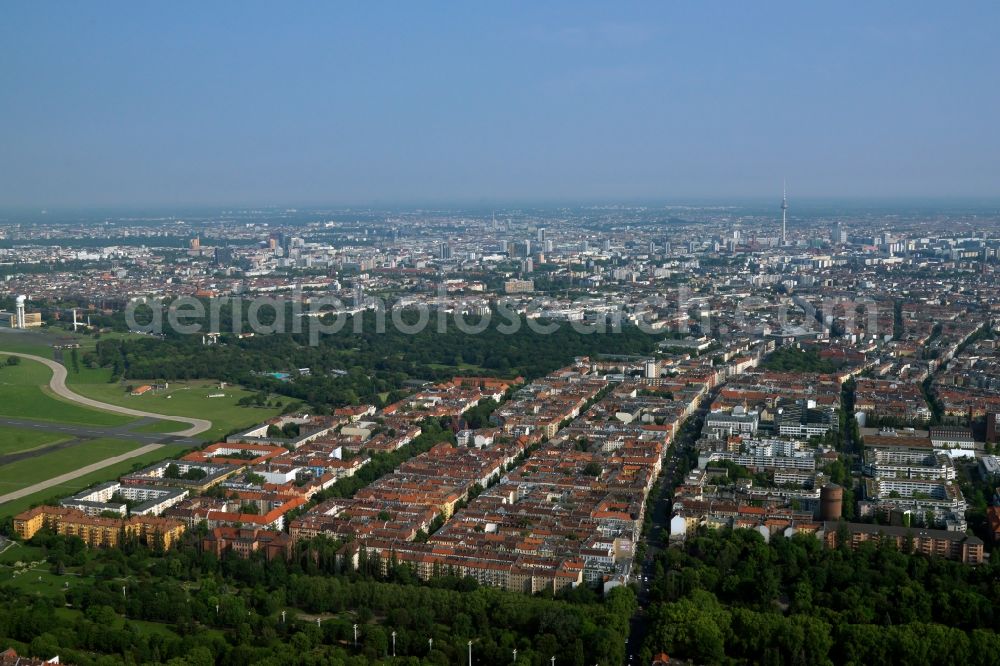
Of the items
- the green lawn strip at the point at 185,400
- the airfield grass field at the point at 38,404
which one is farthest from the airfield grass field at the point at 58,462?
the airfield grass field at the point at 38,404

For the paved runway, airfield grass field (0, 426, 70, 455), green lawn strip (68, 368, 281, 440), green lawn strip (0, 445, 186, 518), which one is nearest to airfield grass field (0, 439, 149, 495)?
the paved runway

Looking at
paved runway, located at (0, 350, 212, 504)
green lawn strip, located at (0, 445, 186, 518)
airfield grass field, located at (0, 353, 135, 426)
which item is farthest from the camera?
airfield grass field, located at (0, 353, 135, 426)

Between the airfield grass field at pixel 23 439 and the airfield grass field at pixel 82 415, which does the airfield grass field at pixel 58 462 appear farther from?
the airfield grass field at pixel 23 439

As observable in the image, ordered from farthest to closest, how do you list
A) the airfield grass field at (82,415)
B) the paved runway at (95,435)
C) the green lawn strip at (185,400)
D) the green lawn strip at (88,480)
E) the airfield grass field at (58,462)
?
the green lawn strip at (185,400)
the airfield grass field at (82,415)
the paved runway at (95,435)
the airfield grass field at (58,462)
the green lawn strip at (88,480)

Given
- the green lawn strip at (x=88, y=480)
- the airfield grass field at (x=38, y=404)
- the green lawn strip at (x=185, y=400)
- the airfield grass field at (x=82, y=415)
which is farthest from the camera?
the airfield grass field at (x=38, y=404)

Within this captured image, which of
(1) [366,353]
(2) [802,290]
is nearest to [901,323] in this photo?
(2) [802,290]

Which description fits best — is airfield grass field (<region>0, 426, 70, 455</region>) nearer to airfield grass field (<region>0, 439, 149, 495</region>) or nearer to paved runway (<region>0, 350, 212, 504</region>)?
paved runway (<region>0, 350, 212, 504</region>)

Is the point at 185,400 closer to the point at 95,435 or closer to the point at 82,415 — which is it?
the point at 82,415

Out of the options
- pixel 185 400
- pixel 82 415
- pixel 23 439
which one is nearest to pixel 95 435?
pixel 23 439

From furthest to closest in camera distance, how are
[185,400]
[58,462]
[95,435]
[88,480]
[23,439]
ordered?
[185,400] < [95,435] < [23,439] < [58,462] < [88,480]
